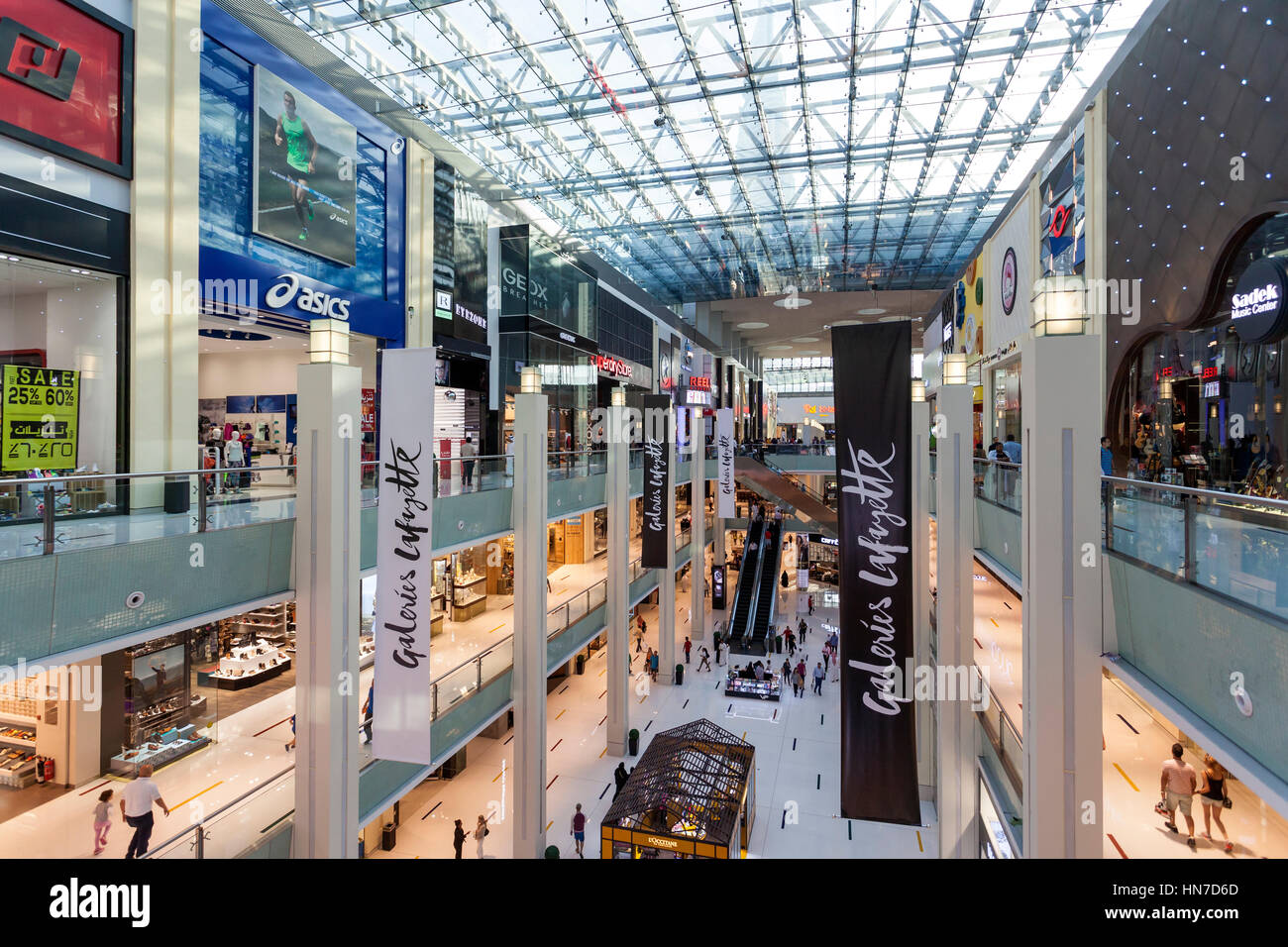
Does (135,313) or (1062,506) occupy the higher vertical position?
(135,313)

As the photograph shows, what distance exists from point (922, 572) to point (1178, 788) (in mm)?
4825

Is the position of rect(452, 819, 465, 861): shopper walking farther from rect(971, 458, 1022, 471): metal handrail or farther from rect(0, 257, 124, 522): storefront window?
rect(971, 458, 1022, 471): metal handrail

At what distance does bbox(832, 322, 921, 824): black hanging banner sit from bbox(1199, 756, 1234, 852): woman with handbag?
3027 millimetres

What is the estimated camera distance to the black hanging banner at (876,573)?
6.89 m

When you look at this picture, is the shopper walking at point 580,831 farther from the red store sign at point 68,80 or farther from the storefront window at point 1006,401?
A: the storefront window at point 1006,401

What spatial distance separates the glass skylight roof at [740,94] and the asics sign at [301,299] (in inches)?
195

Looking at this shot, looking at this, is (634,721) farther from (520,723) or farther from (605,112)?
(605,112)

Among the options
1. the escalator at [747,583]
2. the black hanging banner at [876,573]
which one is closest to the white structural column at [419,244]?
the black hanging banner at [876,573]

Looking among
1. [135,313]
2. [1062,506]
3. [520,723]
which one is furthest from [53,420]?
[1062,506]

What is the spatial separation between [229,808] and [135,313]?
6.42 meters

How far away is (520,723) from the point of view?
1073cm
